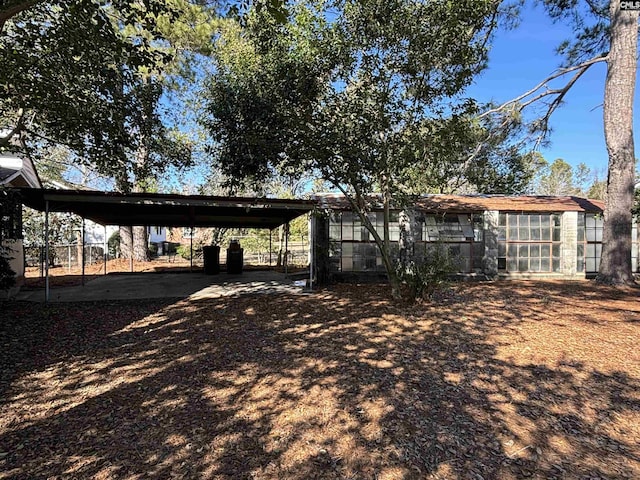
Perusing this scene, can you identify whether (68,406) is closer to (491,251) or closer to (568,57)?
(491,251)

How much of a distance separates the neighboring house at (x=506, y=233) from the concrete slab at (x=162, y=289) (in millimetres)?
3523

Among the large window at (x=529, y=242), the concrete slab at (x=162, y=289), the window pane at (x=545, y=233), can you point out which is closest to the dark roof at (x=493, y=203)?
the large window at (x=529, y=242)

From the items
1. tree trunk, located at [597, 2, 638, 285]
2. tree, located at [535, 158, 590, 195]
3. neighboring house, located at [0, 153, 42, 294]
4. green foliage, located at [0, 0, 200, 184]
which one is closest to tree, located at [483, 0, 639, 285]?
tree trunk, located at [597, 2, 638, 285]

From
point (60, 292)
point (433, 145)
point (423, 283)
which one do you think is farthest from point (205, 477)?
point (60, 292)

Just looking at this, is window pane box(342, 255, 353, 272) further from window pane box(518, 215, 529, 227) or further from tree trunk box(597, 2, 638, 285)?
tree trunk box(597, 2, 638, 285)

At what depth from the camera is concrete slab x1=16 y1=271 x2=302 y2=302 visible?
8523mm

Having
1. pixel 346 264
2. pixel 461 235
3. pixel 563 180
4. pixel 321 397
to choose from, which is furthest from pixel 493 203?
pixel 563 180

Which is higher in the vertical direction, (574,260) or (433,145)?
(433,145)

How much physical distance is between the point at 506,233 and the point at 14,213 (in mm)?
14095

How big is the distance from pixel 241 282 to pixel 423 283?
6082 mm

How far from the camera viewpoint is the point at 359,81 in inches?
272

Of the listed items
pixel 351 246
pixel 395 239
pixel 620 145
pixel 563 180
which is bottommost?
pixel 351 246

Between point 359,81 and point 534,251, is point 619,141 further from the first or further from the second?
point 359,81

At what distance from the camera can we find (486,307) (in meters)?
7.12
